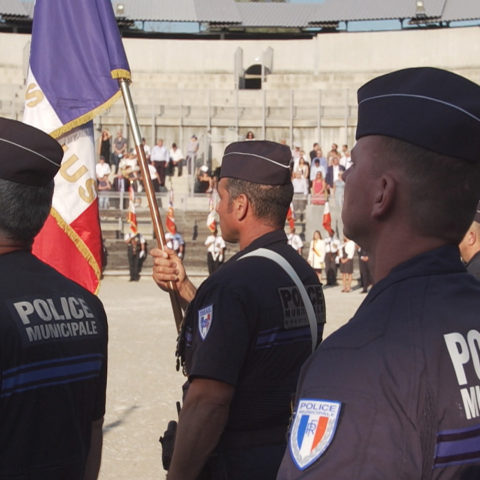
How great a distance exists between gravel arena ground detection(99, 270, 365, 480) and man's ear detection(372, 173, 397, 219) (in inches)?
196

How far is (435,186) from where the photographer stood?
1.51 meters

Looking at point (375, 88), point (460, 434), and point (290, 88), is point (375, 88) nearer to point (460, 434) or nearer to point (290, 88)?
point (460, 434)

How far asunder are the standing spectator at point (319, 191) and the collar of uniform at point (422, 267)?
2314 centimetres

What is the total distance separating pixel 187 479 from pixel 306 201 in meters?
23.1

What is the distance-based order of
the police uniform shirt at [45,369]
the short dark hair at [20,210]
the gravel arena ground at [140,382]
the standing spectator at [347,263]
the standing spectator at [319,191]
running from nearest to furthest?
the police uniform shirt at [45,369], the short dark hair at [20,210], the gravel arena ground at [140,382], the standing spectator at [347,263], the standing spectator at [319,191]

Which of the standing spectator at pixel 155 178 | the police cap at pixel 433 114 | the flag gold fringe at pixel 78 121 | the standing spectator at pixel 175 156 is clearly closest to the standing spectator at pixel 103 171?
the standing spectator at pixel 155 178

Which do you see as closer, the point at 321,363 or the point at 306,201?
the point at 321,363

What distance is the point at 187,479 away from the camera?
8.79 feet

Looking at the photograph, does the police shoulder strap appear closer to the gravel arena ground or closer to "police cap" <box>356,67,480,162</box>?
"police cap" <box>356,67,480,162</box>

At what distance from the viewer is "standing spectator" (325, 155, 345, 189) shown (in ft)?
84.6

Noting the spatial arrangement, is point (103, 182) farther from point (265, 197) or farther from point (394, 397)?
point (394, 397)

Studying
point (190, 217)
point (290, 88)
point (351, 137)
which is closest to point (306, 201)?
point (190, 217)

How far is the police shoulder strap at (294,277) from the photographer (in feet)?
9.91

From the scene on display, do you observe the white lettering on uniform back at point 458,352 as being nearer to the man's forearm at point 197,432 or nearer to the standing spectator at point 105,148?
the man's forearm at point 197,432
